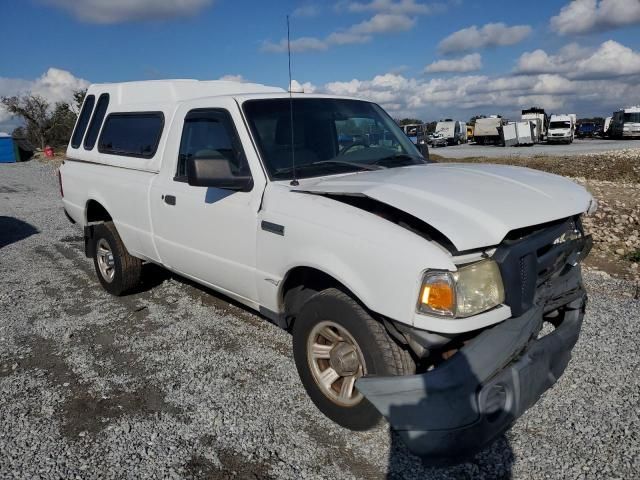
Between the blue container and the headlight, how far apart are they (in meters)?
37.7

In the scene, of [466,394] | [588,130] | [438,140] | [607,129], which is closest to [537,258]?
[466,394]

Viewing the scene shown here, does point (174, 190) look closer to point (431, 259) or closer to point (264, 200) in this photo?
point (264, 200)

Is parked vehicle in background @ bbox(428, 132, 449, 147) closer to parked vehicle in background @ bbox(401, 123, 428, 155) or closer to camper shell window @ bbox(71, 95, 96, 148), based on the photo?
parked vehicle in background @ bbox(401, 123, 428, 155)

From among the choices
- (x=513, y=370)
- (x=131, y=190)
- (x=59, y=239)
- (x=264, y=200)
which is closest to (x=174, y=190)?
(x=131, y=190)

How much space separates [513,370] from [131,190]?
3.67m

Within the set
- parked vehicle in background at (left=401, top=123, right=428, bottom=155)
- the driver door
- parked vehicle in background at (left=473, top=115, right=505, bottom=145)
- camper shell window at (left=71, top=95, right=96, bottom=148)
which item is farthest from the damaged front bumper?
parked vehicle in background at (left=473, top=115, right=505, bottom=145)

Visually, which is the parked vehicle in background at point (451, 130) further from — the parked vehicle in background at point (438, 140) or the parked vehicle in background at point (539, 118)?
the parked vehicle in background at point (539, 118)

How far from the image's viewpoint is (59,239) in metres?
8.75

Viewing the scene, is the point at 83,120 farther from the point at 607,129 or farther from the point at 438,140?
the point at 607,129

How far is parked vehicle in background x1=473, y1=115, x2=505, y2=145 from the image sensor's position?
4517cm

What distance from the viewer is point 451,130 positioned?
50219 millimetres

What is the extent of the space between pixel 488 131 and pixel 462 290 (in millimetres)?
46871

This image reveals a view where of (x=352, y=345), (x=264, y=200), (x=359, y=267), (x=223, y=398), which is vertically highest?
(x=264, y=200)

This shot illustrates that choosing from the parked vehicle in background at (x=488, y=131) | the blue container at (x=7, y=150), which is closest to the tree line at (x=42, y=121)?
the blue container at (x=7, y=150)
